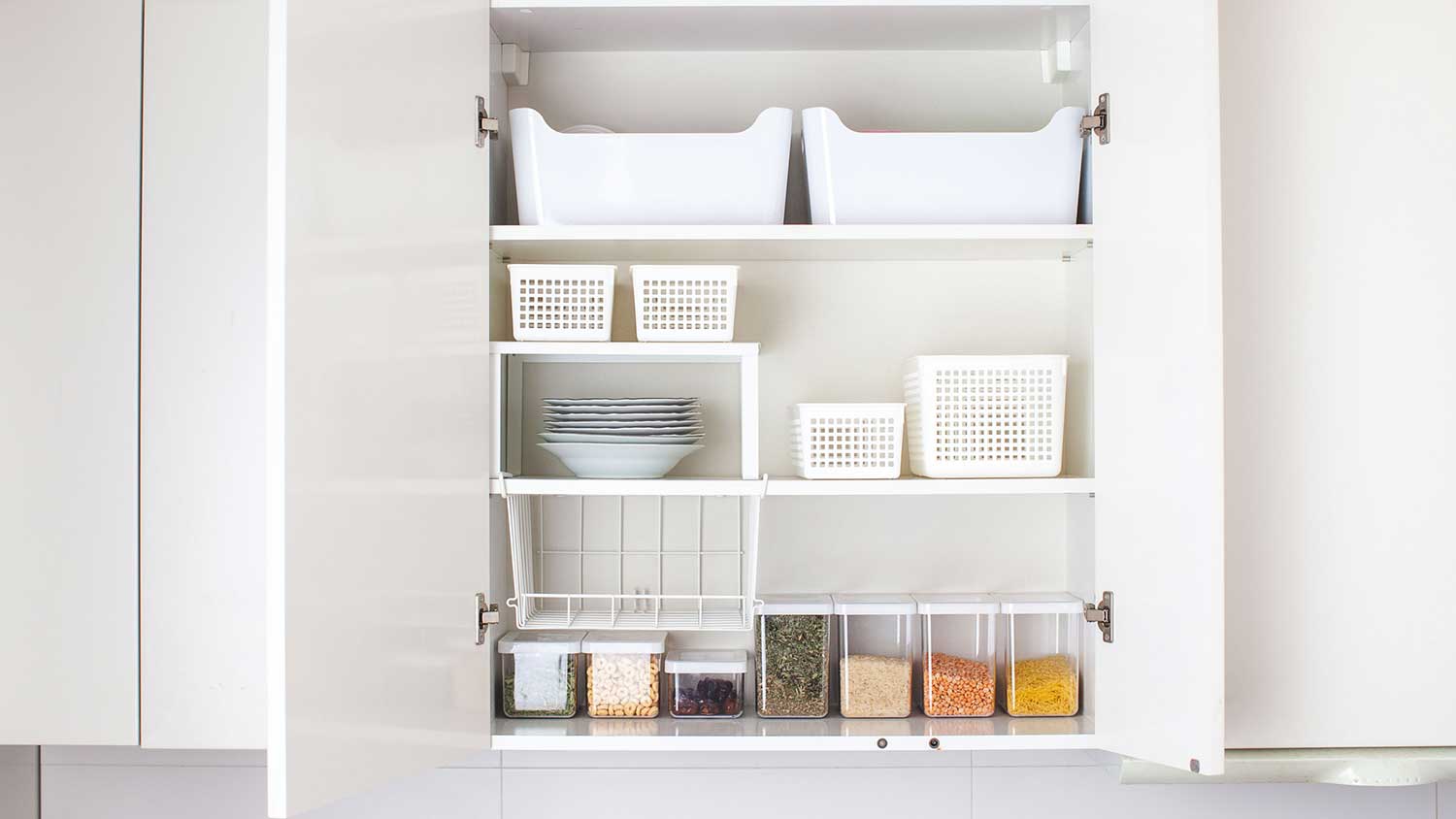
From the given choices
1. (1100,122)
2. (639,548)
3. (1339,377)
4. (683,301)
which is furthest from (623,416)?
(1339,377)

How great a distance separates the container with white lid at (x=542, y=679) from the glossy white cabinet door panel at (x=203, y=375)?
1.10 feet

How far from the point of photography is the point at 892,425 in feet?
4.66

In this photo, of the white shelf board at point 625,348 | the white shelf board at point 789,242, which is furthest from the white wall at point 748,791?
the white shelf board at point 789,242

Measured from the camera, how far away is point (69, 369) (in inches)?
51.6

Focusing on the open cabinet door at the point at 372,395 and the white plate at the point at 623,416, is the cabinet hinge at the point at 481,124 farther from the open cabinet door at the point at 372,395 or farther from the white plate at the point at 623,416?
the white plate at the point at 623,416

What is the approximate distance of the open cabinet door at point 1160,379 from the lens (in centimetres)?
112

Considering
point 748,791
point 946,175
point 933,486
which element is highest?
point 946,175

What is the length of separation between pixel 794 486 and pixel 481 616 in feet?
1.49

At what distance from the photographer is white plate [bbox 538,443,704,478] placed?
139cm

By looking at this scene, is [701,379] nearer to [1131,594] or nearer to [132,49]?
[1131,594]

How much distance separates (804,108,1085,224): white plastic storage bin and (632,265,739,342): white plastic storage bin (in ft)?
0.58

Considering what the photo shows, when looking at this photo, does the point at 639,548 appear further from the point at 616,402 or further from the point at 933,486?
the point at 933,486

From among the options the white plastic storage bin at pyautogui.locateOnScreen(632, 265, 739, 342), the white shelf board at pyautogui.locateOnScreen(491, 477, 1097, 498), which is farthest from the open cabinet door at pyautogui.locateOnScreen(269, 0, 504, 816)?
the white plastic storage bin at pyautogui.locateOnScreen(632, 265, 739, 342)

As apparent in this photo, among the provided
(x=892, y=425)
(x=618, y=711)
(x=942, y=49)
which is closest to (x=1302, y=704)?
(x=892, y=425)
